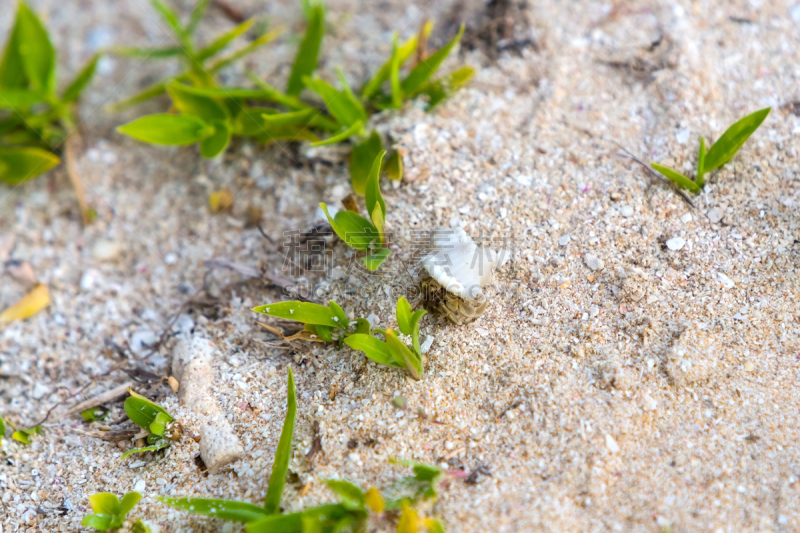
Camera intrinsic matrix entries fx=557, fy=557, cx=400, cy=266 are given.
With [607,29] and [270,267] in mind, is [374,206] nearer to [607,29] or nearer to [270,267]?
[270,267]

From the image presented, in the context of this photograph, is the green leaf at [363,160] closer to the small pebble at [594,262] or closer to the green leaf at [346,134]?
the green leaf at [346,134]

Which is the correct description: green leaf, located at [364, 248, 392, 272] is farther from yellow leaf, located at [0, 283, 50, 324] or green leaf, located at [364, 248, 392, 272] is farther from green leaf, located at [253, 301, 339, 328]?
yellow leaf, located at [0, 283, 50, 324]

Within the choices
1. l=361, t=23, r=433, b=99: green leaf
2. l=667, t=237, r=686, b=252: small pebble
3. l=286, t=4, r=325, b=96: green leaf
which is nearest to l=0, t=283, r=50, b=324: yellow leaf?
l=286, t=4, r=325, b=96: green leaf

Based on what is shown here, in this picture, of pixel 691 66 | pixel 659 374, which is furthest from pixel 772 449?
pixel 691 66

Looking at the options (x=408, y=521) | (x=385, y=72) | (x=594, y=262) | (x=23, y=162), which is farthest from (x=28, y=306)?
(x=594, y=262)

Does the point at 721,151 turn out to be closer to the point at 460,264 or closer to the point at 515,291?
the point at 515,291

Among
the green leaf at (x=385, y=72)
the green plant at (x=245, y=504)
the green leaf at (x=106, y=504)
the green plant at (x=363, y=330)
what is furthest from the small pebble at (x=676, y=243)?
the green leaf at (x=106, y=504)
